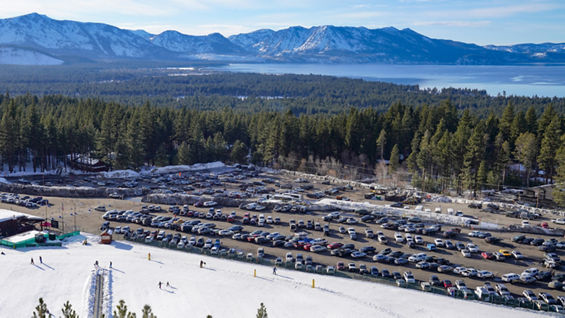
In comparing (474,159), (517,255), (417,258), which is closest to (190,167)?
(474,159)

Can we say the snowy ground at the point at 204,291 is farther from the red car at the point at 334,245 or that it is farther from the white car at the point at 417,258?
the red car at the point at 334,245

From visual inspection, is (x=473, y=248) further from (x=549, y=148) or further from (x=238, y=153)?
(x=238, y=153)

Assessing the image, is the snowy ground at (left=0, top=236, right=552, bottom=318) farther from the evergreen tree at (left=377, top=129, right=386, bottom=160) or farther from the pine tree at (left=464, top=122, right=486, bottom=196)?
the evergreen tree at (left=377, top=129, right=386, bottom=160)

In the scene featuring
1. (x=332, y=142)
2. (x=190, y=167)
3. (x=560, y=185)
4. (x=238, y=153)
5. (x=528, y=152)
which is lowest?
(x=190, y=167)

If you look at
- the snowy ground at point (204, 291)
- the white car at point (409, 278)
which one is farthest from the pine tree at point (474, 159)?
the snowy ground at point (204, 291)

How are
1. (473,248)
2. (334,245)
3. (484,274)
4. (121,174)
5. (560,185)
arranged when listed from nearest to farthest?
(484,274) < (473,248) < (334,245) < (560,185) < (121,174)

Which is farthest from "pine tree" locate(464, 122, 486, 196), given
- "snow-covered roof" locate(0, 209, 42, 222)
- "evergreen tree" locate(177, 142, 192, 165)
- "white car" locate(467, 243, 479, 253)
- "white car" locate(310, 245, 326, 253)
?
"snow-covered roof" locate(0, 209, 42, 222)

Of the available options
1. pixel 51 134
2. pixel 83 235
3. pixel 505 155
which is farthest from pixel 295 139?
pixel 83 235
